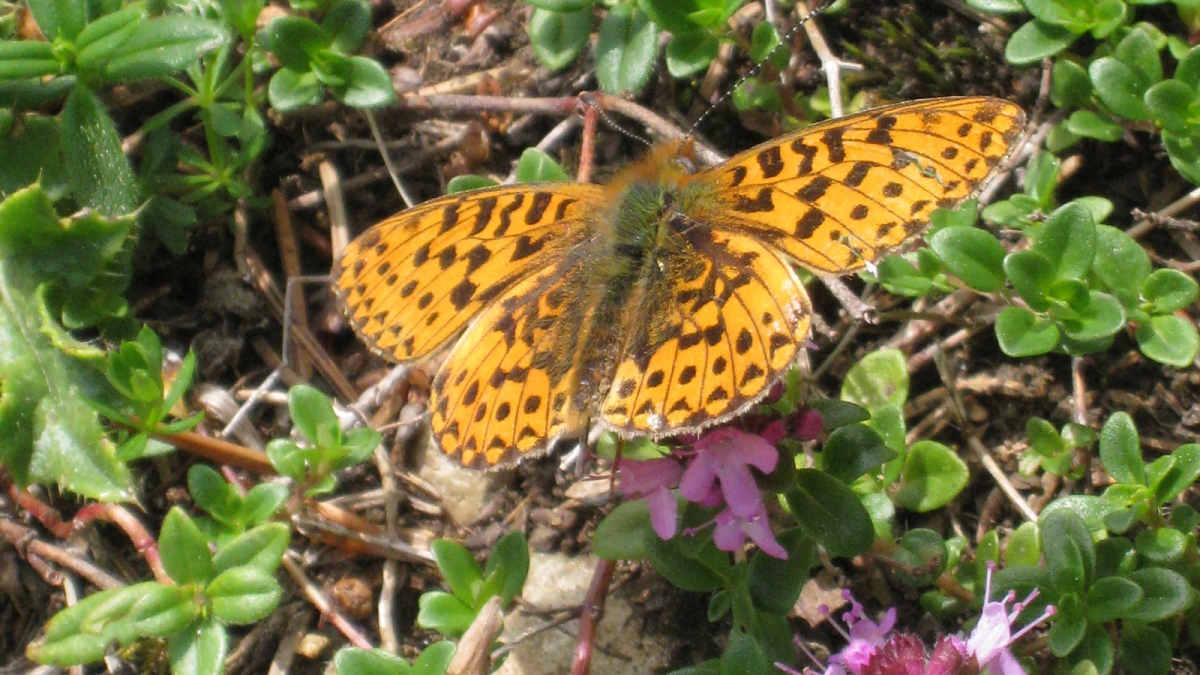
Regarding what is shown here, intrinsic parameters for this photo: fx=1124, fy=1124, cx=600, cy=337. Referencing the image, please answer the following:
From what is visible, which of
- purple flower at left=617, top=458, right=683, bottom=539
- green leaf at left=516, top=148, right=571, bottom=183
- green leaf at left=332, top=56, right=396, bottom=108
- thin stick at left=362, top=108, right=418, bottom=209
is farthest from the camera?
thin stick at left=362, top=108, right=418, bottom=209

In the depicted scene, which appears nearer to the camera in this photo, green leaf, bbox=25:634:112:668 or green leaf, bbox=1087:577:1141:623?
green leaf, bbox=1087:577:1141:623

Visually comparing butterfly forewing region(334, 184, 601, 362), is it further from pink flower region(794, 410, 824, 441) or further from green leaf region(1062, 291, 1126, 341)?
green leaf region(1062, 291, 1126, 341)

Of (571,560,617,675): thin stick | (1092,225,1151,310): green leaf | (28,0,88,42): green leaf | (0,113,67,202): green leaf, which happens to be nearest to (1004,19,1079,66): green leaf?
(1092,225,1151,310): green leaf

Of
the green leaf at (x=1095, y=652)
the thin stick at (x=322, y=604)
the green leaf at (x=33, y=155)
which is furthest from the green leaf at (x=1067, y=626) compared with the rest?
the green leaf at (x=33, y=155)

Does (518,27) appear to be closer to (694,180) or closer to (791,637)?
(694,180)

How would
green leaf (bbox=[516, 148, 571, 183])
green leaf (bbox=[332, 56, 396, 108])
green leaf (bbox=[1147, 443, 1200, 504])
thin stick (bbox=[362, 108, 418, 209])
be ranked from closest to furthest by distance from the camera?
1. green leaf (bbox=[1147, 443, 1200, 504])
2. green leaf (bbox=[516, 148, 571, 183])
3. green leaf (bbox=[332, 56, 396, 108])
4. thin stick (bbox=[362, 108, 418, 209])

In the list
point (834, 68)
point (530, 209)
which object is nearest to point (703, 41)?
point (834, 68)
